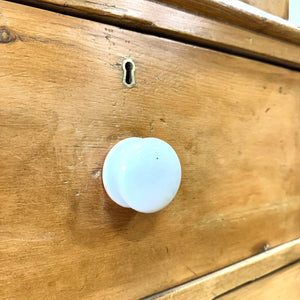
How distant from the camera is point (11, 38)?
22 centimetres

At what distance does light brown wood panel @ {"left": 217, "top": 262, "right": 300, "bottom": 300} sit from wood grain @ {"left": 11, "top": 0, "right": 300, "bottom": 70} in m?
0.29

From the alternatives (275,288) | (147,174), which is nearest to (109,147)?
(147,174)

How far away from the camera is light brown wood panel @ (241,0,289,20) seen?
361 millimetres

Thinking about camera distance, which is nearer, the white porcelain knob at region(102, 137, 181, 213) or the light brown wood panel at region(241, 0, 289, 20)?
the white porcelain knob at region(102, 137, 181, 213)

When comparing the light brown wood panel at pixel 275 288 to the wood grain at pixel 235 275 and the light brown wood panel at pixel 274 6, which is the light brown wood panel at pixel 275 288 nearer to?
the wood grain at pixel 235 275

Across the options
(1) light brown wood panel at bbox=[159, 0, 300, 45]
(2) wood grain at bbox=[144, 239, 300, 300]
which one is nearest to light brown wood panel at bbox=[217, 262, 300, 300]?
(2) wood grain at bbox=[144, 239, 300, 300]

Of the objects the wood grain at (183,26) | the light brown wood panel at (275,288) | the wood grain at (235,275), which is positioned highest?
the wood grain at (183,26)

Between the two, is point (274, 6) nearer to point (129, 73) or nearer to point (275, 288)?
point (129, 73)

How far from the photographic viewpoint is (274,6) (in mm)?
379

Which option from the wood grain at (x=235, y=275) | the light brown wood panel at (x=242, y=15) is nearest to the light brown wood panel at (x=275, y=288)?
the wood grain at (x=235, y=275)

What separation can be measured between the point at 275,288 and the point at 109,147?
1.03 ft

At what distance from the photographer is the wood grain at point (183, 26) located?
9.5 inches

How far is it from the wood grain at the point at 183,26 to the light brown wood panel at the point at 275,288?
0.29 m

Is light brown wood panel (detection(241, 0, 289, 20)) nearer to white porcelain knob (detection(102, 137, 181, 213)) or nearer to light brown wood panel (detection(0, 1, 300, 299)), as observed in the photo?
light brown wood panel (detection(0, 1, 300, 299))
